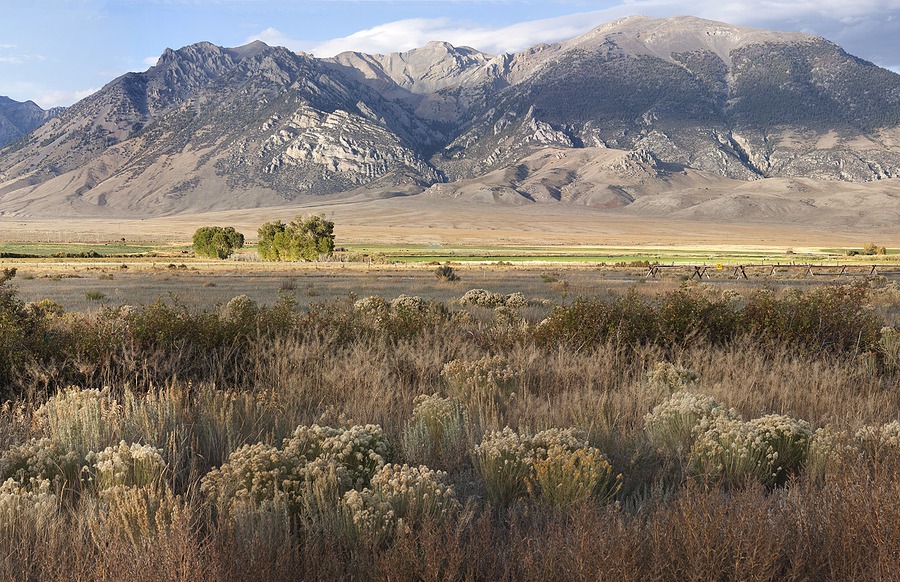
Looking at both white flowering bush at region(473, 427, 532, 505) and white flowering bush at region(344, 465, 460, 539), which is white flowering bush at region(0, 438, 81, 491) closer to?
white flowering bush at region(344, 465, 460, 539)

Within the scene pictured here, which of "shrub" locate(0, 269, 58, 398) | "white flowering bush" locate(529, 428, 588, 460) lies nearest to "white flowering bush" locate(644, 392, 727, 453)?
"white flowering bush" locate(529, 428, 588, 460)

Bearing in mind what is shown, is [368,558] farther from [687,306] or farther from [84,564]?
[687,306]

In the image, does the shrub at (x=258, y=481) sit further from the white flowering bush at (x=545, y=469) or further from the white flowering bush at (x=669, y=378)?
the white flowering bush at (x=669, y=378)

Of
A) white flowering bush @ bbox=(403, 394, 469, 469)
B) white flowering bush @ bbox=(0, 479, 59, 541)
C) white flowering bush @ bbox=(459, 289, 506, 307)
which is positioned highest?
white flowering bush @ bbox=(0, 479, 59, 541)

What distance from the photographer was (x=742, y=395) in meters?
7.09

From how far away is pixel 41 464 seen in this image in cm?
439

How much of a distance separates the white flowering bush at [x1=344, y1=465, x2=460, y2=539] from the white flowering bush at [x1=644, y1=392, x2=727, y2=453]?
2.32 m

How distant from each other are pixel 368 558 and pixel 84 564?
1.33 m

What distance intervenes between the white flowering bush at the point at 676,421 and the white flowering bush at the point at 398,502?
232 cm

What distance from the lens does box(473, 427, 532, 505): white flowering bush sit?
14.3 ft

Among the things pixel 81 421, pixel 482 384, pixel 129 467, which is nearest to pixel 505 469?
pixel 129 467

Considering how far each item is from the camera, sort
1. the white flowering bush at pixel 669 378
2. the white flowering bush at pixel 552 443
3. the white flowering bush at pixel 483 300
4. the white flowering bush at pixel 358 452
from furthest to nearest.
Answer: the white flowering bush at pixel 483 300 < the white flowering bush at pixel 669 378 < the white flowering bush at pixel 552 443 < the white flowering bush at pixel 358 452

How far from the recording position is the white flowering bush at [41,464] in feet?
14.3

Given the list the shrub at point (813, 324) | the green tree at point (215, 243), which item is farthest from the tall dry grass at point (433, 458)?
the green tree at point (215, 243)
